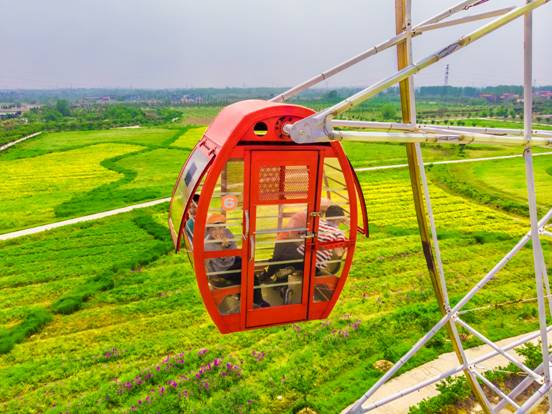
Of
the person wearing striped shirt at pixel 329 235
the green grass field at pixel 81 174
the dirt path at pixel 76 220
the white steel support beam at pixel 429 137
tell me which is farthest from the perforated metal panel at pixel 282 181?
the green grass field at pixel 81 174

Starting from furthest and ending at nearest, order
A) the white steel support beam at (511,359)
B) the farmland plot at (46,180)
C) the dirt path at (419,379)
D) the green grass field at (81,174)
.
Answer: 1. the green grass field at (81,174)
2. the farmland plot at (46,180)
3. the dirt path at (419,379)
4. the white steel support beam at (511,359)

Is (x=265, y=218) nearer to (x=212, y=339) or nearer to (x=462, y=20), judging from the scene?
(x=462, y=20)

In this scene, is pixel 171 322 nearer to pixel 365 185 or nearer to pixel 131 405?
pixel 131 405

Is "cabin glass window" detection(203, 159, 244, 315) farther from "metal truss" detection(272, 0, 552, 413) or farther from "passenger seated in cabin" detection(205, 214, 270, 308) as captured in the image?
"metal truss" detection(272, 0, 552, 413)

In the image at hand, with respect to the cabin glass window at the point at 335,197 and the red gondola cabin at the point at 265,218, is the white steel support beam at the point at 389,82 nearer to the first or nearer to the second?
the red gondola cabin at the point at 265,218

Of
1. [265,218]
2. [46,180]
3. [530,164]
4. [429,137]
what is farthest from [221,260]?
[46,180]

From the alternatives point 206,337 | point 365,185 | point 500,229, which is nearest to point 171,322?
point 206,337

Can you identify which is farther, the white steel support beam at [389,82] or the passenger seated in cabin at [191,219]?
the passenger seated in cabin at [191,219]
